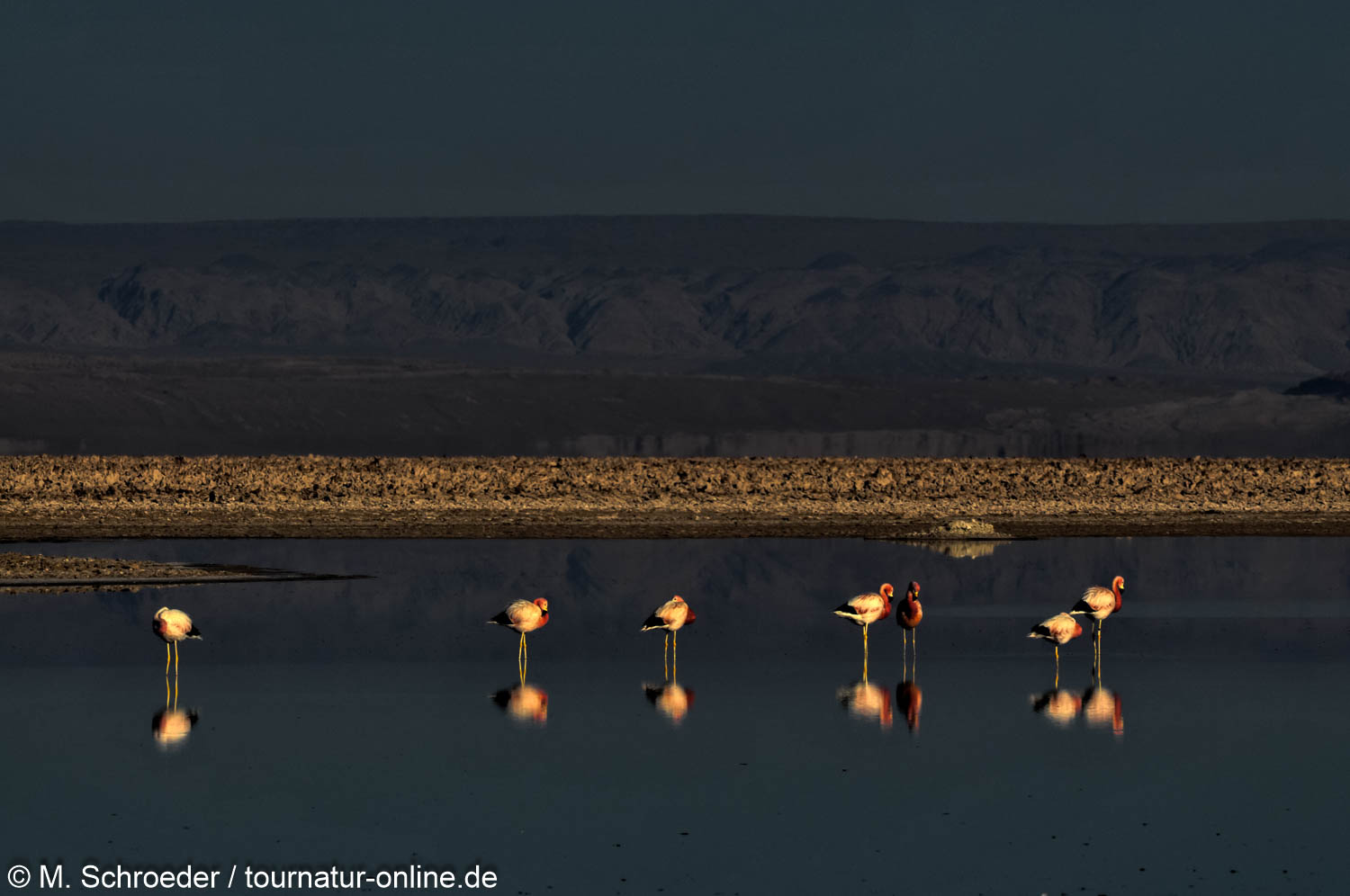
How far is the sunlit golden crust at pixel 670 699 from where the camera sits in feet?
60.2

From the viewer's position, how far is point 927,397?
128250 mm

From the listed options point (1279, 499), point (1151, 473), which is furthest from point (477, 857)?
point (1151, 473)

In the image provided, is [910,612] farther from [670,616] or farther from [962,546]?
[962,546]

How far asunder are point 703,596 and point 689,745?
12.0 metres

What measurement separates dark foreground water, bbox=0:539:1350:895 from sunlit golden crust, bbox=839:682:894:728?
0.19 ft

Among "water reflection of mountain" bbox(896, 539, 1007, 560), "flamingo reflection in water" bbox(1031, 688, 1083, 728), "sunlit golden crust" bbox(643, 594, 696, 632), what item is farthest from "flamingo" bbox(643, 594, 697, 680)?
"water reflection of mountain" bbox(896, 539, 1007, 560)

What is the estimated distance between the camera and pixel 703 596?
28.9 metres

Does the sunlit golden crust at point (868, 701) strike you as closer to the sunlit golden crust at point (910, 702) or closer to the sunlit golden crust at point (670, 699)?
the sunlit golden crust at point (910, 702)

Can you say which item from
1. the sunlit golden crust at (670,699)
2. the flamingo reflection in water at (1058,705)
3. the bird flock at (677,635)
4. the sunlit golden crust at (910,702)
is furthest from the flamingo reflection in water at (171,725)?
the flamingo reflection in water at (1058,705)

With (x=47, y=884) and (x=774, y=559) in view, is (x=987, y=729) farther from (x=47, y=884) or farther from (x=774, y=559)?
(x=774, y=559)

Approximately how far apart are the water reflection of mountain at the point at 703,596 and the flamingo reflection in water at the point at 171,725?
330 cm

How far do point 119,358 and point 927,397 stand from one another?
75968mm

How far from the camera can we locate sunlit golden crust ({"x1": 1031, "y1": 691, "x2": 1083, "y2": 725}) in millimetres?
18266

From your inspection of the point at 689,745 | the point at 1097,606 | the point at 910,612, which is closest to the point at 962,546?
the point at 1097,606
